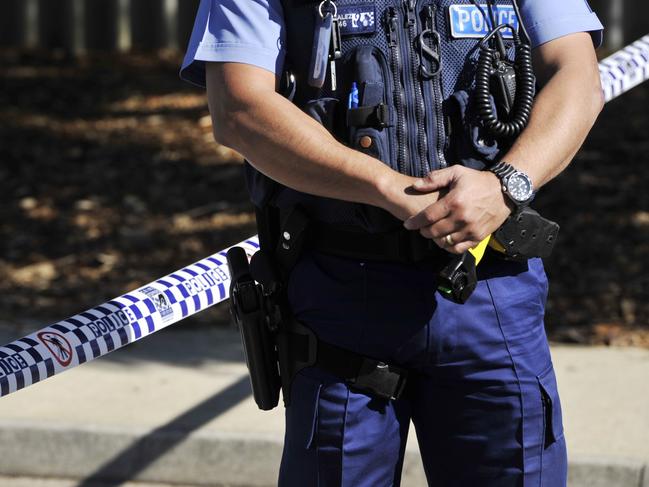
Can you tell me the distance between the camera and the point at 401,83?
8.01ft

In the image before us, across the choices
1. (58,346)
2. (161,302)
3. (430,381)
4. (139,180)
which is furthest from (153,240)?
(430,381)

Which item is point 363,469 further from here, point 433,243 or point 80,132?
point 80,132

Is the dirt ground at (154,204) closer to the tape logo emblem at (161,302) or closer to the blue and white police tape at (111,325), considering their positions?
the blue and white police tape at (111,325)

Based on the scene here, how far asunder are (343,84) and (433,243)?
1.26 ft

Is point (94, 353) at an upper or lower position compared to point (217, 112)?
lower

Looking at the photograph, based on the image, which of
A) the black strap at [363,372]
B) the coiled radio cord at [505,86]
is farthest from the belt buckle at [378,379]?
the coiled radio cord at [505,86]

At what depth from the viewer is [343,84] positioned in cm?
245

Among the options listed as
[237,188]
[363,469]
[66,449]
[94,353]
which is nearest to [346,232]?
[363,469]

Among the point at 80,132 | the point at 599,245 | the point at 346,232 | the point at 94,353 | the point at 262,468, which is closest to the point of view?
the point at 346,232

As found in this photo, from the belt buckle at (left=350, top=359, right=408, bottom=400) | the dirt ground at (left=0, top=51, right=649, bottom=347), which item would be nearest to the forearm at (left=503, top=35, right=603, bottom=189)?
the belt buckle at (left=350, top=359, right=408, bottom=400)

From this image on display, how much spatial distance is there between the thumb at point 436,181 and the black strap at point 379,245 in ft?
0.46

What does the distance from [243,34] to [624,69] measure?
6.10ft

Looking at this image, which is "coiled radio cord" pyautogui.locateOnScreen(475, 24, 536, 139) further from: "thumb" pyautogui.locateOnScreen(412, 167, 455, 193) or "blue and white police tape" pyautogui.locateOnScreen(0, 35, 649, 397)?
"blue and white police tape" pyautogui.locateOnScreen(0, 35, 649, 397)

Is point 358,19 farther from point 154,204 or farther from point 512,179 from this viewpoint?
point 154,204
